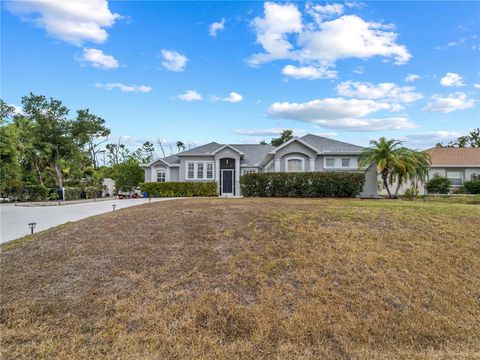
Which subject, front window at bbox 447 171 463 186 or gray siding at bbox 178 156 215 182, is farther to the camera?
front window at bbox 447 171 463 186

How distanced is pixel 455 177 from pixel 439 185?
340 centimetres

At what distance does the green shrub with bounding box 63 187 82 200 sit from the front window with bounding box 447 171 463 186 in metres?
35.7

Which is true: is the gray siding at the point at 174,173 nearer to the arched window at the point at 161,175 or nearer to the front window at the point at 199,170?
the arched window at the point at 161,175

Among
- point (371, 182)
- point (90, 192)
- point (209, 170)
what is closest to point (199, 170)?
point (209, 170)

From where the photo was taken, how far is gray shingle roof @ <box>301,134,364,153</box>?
2050 cm

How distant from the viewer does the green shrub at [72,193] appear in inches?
1151

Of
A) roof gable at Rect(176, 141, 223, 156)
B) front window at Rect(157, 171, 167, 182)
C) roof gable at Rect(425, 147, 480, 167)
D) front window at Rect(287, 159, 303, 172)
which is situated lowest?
front window at Rect(157, 171, 167, 182)

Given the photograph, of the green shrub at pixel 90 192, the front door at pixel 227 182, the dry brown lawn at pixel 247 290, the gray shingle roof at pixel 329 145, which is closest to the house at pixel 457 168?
the gray shingle roof at pixel 329 145

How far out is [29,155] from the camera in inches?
1128

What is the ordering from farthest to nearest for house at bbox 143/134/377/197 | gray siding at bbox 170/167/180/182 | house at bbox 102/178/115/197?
house at bbox 102/178/115/197
gray siding at bbox 170/167/180/182
house at bbox 143/134/377/197

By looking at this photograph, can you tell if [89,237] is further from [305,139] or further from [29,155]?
[29,155]

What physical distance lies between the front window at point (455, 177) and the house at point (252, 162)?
13.5 metres

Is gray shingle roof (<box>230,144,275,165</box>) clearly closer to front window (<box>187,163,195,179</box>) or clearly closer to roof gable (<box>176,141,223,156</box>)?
roof gable (<box>176,141,223,156</box>)

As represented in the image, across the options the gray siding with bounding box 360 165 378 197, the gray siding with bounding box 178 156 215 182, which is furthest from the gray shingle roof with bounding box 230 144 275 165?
the gray siding with bounding box 360 165 378 197
